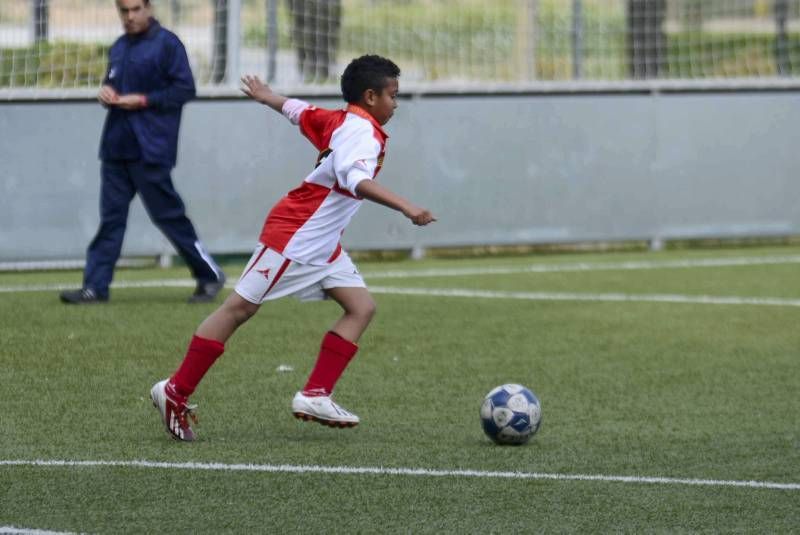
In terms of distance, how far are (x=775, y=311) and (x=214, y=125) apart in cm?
497

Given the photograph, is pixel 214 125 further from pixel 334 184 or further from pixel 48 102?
pixel 334 184

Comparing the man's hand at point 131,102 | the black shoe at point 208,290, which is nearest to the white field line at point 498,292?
the black shoe at point 208,290

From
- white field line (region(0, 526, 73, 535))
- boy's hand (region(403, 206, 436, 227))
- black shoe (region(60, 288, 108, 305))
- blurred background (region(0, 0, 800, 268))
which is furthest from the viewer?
blurred background (region(0, 0, 800, 268))

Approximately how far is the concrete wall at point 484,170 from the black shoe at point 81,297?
2305mm

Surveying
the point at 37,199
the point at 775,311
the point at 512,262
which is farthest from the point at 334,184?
the point at 512,262

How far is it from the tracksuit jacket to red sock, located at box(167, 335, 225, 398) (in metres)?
3.99

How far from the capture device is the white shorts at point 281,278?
7.13 m

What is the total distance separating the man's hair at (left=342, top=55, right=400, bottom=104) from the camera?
23.4 ft

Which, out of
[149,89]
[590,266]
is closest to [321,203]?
[149,89]

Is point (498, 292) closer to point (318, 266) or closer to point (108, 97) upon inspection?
point (108, 97)

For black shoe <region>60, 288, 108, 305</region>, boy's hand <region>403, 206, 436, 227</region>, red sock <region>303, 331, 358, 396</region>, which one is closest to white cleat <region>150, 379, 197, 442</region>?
red sock <region>303, 331, 358, 396</region>

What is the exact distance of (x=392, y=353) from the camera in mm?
9594

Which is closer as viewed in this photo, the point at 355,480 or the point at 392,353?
the point at 355,480

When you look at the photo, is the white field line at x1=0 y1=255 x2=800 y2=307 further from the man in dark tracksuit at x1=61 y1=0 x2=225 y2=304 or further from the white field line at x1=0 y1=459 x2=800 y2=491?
the white field line at x1=0 y1=459 x2=800 y2=491
